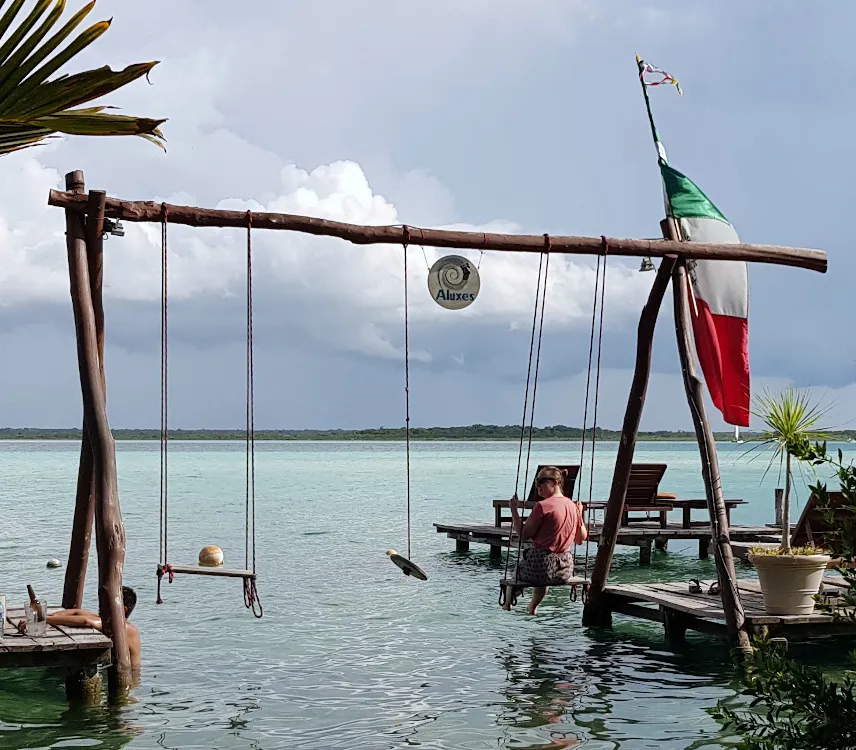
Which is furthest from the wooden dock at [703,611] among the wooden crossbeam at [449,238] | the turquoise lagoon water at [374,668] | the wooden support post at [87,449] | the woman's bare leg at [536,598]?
the wooden support post at [87,449]

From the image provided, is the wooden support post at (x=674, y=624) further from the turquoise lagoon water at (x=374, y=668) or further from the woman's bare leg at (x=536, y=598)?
the woman's bare leg at (x=536, y=598)

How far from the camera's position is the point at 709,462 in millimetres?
11117

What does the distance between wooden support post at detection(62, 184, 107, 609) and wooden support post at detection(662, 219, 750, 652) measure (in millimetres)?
5008

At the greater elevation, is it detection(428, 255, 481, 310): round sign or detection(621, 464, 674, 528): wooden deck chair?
detection(428, 255, 481, 310): round sign

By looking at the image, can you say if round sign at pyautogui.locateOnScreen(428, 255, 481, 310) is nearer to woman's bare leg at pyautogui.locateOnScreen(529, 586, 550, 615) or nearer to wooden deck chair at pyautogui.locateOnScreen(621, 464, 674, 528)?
woman's bare leg at pyautogui.locateOnScreen(529, 586, 550, 615)

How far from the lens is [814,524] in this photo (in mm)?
12734

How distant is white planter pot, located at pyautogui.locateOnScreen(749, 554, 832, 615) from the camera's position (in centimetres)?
1023

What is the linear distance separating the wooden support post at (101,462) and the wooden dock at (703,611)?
485cm

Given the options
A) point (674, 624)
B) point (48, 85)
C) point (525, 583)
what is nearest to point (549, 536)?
point (525, 583)

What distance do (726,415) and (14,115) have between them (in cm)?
817

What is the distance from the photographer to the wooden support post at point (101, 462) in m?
8.99

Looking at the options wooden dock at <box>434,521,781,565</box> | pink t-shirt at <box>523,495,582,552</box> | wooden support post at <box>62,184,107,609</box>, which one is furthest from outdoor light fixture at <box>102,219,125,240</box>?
wooden dock at <box>434,521,781,565</box>

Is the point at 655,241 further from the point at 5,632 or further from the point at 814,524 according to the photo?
the point at 5,632

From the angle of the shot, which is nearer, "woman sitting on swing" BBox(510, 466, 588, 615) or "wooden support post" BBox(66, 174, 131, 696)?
"wooden support post" BBox(66, 174, 131, 696)
